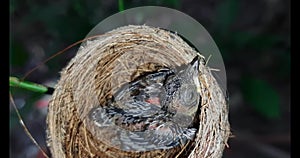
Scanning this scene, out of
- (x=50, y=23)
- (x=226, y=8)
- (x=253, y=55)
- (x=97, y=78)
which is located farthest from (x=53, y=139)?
(x=253, y=55)

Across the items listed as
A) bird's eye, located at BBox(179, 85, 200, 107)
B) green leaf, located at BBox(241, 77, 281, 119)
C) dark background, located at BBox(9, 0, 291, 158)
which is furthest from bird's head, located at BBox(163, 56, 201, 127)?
green leaf, located at BBox(241, 77, 281, 119)

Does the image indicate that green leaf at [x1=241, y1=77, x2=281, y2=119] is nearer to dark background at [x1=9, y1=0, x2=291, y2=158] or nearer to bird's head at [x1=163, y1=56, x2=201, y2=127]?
dark background at [x1=9, y1=0, x2=291, y2=158]

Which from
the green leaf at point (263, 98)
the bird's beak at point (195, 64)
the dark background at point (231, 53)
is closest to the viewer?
the bird's beak at point (195, 64)

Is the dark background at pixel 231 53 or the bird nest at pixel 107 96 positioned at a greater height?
the dark background at pixel 231 53

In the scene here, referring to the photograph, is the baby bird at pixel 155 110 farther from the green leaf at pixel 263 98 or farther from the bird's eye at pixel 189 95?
the green leaf at pixel 263 98

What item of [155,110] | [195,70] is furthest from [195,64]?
[155,110]

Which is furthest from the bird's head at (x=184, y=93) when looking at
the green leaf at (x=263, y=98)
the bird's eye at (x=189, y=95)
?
the green leaf at (x=263, y=98)

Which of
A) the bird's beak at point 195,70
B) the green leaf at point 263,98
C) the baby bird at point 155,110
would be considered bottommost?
the baby bird at point 155,110
